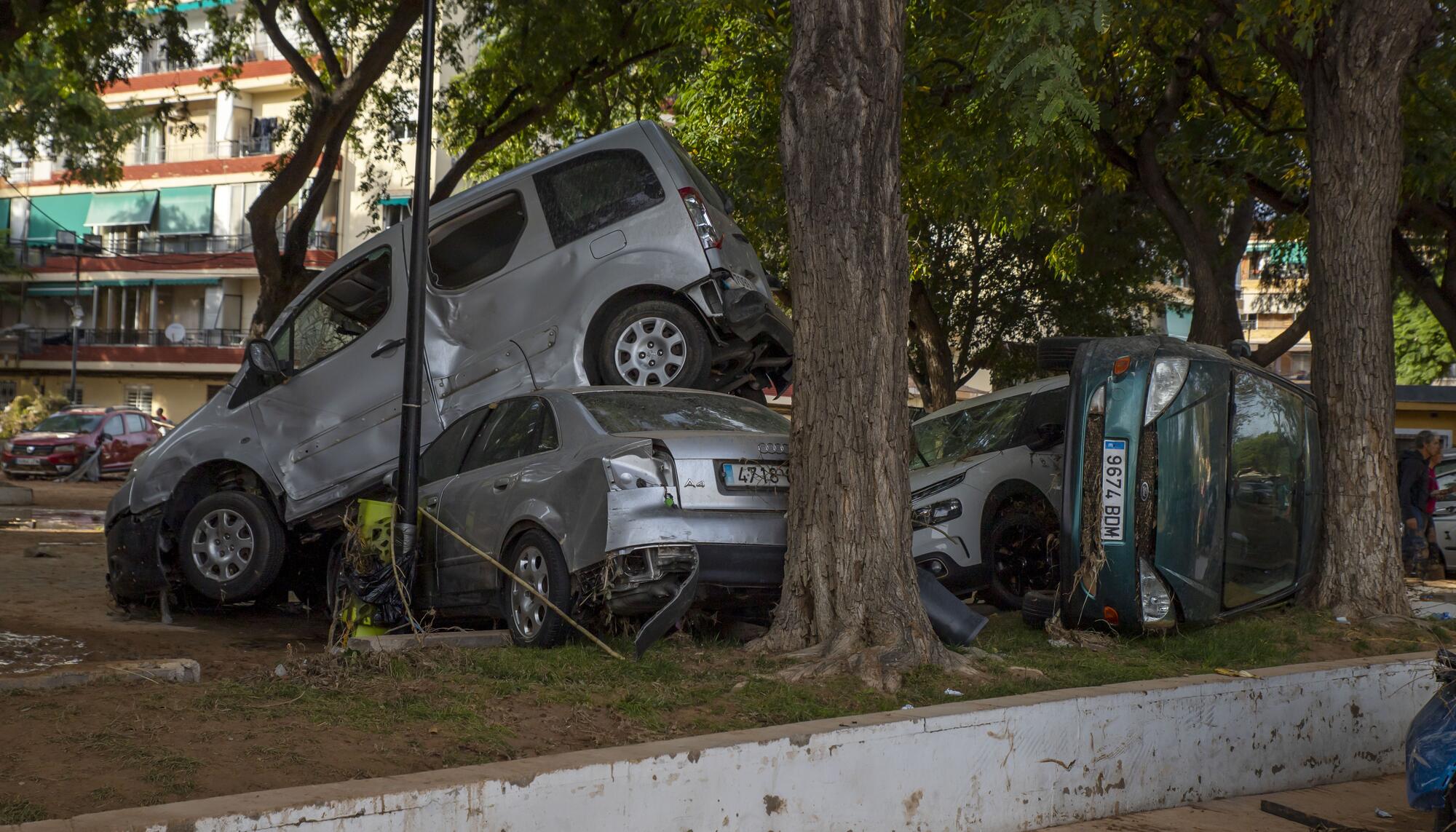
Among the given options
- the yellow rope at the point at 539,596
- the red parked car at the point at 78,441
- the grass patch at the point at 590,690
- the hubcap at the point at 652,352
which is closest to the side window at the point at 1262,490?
the grass patch at the point at 590,690

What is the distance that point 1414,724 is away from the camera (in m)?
5.32

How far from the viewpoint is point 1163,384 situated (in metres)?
7.52

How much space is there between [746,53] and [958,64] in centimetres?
339

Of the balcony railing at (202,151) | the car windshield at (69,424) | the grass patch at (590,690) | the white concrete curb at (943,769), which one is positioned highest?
the balcony railing at (202,151)

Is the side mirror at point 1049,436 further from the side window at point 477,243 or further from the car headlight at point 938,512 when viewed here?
the side window at point 477,243

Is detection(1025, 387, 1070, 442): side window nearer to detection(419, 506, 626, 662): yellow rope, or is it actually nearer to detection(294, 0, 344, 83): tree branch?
detection(419, 506, 626, 662): yellow rope

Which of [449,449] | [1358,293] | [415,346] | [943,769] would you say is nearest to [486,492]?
[449,449]

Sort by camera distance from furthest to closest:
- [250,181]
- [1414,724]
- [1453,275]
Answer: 1. [250,181]
2. [1453,275]
3. [1414,724]

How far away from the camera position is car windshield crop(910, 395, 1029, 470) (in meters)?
9.14

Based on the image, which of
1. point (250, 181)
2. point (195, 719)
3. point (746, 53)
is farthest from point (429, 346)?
point (250, 181)

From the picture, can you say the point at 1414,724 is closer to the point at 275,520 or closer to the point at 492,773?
the point at 492,773

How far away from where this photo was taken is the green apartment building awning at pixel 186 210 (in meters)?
45.3

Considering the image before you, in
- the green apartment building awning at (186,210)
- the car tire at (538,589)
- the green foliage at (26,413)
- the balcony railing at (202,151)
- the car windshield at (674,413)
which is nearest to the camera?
the car tire at (538,589)

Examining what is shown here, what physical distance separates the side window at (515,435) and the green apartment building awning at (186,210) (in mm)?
40904
